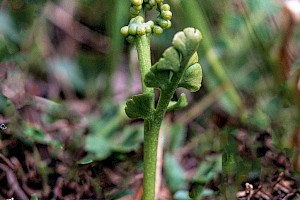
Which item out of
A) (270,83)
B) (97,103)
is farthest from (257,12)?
(97,103)

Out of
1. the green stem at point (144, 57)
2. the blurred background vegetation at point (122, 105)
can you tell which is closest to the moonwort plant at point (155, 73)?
the green stem at point (144, 57)

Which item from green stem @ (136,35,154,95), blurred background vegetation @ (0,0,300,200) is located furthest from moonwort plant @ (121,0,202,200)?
blurred background vegetation @ (0,0,300,200)

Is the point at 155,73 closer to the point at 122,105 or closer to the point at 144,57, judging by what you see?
the point at 144,57

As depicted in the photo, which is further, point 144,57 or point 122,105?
point 122,105

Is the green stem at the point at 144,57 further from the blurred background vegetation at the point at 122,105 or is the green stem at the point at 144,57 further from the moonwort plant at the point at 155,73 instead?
the blurred background vegetation at the point at 122,105

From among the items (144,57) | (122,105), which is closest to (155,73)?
(144,57)

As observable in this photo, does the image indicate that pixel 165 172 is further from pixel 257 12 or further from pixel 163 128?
pixel 257 12
